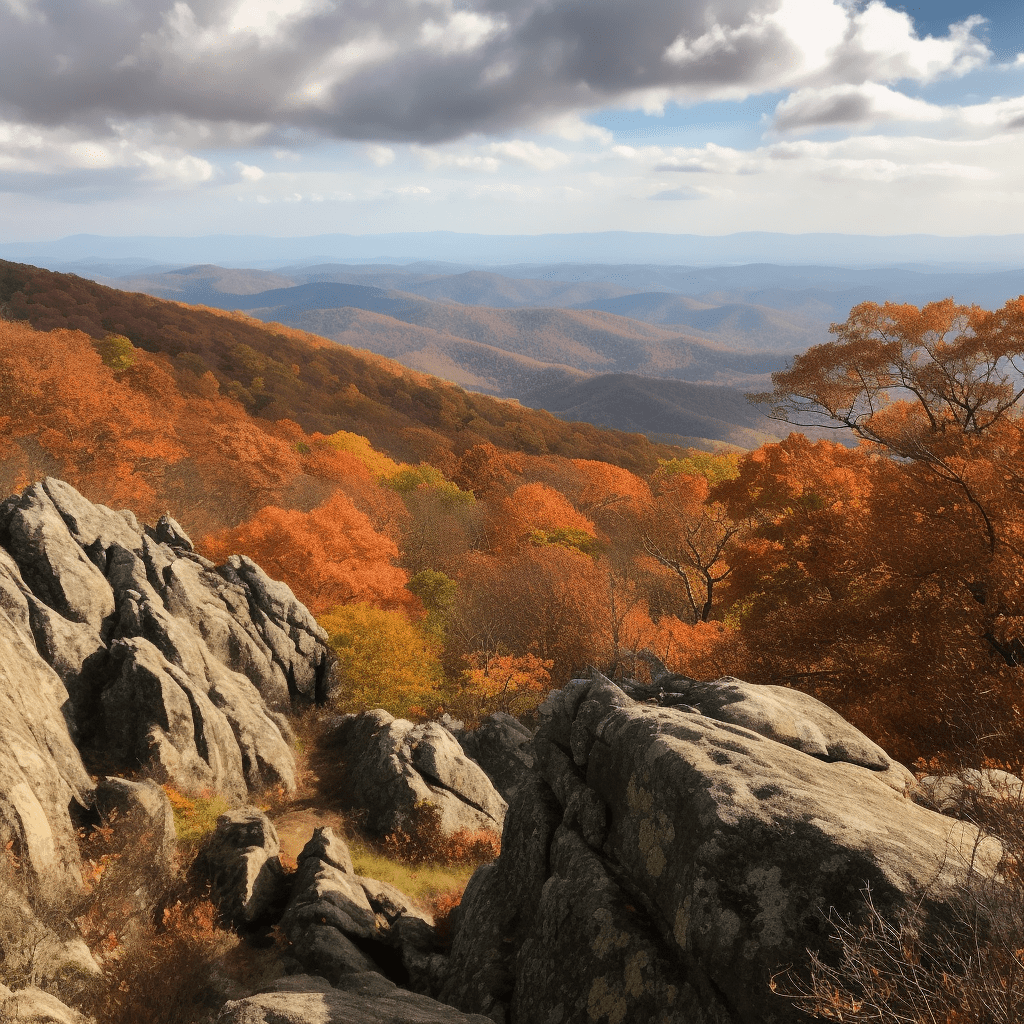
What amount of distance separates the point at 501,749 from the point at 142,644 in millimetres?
16095

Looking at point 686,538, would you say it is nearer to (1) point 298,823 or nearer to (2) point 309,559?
(2) point 309,559

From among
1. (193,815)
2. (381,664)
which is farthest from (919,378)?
(193,815)

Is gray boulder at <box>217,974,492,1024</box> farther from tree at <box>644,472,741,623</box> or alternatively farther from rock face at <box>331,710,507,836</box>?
tree at <box>644,472,741,623</box>

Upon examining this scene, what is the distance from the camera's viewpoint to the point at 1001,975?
20.4ft

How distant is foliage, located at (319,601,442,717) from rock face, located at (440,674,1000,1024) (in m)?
20.5

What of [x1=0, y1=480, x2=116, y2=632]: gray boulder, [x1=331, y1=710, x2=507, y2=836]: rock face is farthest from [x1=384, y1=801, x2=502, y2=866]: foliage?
[x1=0, y1=480, x2=116, y2=632]: gray boulder

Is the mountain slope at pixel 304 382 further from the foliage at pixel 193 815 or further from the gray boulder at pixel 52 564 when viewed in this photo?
the foliage at pixel 193 815

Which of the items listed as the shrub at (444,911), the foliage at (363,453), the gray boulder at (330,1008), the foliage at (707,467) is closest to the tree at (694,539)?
the foliage at (707,467)

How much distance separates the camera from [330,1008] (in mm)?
9539

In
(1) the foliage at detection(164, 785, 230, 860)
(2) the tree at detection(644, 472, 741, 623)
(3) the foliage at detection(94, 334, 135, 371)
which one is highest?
(3) the foliage at detection(94, 334, 135, 371)

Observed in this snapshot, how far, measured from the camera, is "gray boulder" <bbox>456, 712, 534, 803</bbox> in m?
29.1

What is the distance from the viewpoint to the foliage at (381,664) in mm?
33625

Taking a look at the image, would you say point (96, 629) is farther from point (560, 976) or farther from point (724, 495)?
point (724, 495)

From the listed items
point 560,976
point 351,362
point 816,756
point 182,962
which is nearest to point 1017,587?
point 816,756
